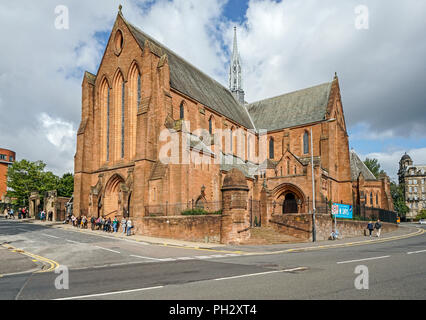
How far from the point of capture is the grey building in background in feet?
367

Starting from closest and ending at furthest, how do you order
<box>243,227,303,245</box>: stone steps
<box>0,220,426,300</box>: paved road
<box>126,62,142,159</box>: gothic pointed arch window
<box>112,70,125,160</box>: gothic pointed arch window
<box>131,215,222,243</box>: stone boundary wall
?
<box>0,220,426,300</box>: paved road
<box>243,227,303,245</box>: stone steps
<box>131,215,222,243</box>: stone boundary wall
<box>126,62,142,159</box>: gothic pointed arch window
<box>112,70,125,160</box>: gothic pointed arch window

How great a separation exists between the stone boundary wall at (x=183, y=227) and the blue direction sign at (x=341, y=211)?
9936 millimetres

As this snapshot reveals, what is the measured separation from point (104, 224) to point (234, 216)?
13813mm

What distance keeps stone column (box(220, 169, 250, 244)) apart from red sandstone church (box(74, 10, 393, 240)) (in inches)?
130

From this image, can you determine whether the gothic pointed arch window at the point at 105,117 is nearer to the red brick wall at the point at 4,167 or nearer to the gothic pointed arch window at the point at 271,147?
the gothic pointed arch window at the point at 271,147

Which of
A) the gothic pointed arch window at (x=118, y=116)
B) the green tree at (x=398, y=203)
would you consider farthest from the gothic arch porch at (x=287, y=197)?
the green tree at (x=398, y=203)

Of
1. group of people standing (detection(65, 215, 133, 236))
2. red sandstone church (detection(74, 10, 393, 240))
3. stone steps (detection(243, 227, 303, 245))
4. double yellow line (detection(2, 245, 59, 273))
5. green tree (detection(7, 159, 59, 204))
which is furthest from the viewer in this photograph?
green tree (detection(7, 159, 59, 204))

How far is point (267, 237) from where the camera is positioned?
78.6ft

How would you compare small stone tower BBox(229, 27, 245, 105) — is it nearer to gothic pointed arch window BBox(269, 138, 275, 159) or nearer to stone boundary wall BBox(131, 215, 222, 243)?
gothic pointed arch window BBox(269, 138, 275, 159)

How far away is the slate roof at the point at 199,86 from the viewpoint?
34.3m

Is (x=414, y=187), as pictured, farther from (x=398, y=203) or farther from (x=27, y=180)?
(x=27, y=180)

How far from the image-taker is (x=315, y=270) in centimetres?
1025

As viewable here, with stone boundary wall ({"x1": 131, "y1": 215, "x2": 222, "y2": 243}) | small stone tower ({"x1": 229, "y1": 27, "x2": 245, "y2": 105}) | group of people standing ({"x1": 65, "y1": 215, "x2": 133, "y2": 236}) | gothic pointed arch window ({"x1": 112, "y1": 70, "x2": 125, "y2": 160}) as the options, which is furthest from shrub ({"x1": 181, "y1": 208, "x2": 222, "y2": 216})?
small stone tower ({"x1": 229, "y1": 27, "x2": 245, "y2": 105})
